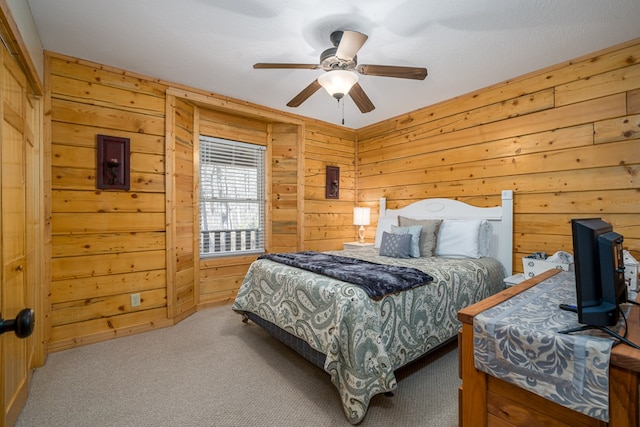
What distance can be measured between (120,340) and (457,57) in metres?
4.02

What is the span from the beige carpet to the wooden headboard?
118 cm

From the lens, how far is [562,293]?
1474 millimetres

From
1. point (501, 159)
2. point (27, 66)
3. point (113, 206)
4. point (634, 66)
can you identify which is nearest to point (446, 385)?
point (501, 159)

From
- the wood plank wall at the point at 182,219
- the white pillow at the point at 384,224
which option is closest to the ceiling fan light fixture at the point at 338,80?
the wood plank wall at the point at 182,219

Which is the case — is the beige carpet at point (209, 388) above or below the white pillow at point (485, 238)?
below

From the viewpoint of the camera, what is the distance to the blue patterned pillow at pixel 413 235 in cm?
307

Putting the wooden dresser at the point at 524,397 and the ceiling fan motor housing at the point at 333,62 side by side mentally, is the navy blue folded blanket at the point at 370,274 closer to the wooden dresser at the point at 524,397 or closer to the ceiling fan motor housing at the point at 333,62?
the wooden dresser at the point at 524,397

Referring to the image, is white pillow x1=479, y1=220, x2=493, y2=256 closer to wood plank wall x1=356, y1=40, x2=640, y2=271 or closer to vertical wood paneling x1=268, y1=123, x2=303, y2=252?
wood plank wall x1=356, y1=40, x2=640, y2=271

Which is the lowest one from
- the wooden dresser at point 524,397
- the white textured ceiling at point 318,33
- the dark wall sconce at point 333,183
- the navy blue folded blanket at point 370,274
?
the wooden dresser at point 524,397

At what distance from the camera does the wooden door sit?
4.58 feet

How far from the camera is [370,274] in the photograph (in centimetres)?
210

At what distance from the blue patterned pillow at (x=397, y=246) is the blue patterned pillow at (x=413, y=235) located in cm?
4

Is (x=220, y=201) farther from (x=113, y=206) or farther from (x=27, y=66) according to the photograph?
(x=27, y=66)

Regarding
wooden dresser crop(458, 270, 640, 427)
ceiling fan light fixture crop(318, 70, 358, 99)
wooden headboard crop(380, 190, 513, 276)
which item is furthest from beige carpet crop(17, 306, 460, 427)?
ceiling fan light fixture crop(318, 70, 358, 99)
